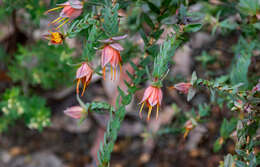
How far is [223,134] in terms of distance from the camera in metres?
1.28

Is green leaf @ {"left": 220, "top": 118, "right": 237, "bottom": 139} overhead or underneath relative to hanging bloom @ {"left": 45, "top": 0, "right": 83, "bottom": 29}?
underneath

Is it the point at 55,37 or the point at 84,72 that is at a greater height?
the point at 55,37

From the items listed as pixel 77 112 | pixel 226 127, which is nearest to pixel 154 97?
pixel 77 112

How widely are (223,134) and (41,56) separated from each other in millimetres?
1217

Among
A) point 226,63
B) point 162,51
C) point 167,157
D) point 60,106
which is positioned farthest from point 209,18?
point 60,106

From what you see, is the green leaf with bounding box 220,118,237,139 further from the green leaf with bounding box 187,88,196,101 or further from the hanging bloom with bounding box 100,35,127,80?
the hanging bloom with bounding box 100,35,127,80

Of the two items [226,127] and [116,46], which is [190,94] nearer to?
[116,46]

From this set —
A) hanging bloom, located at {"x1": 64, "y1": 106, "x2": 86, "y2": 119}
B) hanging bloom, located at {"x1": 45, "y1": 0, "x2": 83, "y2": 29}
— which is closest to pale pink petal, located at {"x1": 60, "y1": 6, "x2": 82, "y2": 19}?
hanging bloom, located at {"x1": 45, "y1": 0, "x2": 83, "y2": 29}

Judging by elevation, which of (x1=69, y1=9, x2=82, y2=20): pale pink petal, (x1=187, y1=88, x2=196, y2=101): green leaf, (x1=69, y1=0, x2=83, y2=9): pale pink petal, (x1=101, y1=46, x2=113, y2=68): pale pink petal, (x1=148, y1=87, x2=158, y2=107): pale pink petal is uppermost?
(x1=69, y1=0, x2=83, y2=9): pale pink petal

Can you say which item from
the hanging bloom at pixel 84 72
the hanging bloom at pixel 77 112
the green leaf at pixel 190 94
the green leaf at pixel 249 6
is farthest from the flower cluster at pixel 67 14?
the green leaf at pixel 249 6

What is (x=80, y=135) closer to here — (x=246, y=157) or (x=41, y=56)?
(x=41, y=56)

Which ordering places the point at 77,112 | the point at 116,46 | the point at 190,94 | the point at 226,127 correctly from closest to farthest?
1. the point at 116,46
2. the point at 190,94
3. the point at 77,112
4. the point at 226,127

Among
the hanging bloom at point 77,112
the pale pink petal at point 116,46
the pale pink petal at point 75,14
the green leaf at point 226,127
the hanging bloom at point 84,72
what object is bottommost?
the green leaf at point 226,127

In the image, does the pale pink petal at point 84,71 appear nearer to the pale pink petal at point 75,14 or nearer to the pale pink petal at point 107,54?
the pale pink petal at point 107,54
